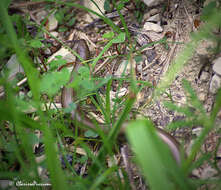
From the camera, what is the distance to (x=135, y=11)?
210 centimetres

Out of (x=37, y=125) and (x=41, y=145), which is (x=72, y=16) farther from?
(x=37, y=125)

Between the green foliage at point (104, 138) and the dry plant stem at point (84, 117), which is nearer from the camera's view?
the green foliage at point (104, 138)

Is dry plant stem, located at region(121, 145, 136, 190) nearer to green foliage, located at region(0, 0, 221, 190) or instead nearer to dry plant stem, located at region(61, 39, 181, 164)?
green foliage, located at region(0, 0, 221, 190)

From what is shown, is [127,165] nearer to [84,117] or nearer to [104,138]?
[104,138]

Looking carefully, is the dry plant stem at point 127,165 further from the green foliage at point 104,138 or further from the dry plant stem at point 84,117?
the dry plant stem at point 84,117

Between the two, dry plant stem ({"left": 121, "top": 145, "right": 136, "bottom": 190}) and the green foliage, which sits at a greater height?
the green foliage

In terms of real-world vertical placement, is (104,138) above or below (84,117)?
above

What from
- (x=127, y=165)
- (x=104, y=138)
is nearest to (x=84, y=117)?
(x=127, y=165)

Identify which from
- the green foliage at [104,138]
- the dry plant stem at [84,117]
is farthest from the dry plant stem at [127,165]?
the dry plant stem at [84,117]

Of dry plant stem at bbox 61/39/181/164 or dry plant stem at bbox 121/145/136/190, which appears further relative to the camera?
dry plant stem at bbox 61/39/181/164

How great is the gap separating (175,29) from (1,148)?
1718 millimetres

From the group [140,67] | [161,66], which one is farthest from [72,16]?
[161,66]

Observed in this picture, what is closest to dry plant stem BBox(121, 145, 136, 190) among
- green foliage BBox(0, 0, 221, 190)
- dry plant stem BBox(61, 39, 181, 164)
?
green foliage BBox(0, 0, 221, 190)

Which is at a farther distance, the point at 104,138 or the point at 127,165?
the point at 127,165
